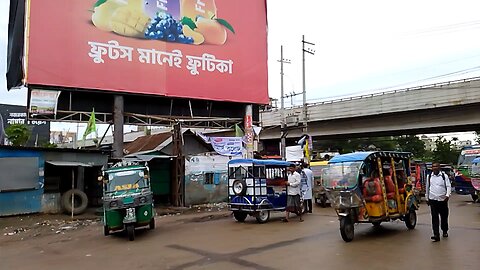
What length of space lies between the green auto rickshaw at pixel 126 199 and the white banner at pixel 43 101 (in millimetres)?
8310

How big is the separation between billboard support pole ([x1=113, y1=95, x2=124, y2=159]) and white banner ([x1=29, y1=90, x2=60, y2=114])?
2616 mm

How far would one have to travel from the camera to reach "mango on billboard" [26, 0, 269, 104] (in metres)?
18.5

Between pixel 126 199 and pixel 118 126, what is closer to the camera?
pixel 126 199

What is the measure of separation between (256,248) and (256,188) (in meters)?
4.60

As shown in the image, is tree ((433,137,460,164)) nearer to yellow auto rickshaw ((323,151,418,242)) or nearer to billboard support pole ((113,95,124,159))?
billboard support pole ((113,95,124,159))

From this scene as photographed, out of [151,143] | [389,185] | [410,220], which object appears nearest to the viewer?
[389,185]

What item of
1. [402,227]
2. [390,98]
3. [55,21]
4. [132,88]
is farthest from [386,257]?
[390,98]

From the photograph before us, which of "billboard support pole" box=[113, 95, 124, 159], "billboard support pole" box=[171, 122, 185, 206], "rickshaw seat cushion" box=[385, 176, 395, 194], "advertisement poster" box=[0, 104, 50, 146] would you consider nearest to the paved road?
"rickshaw seat cushion" box=[385, 176, 395, 194]

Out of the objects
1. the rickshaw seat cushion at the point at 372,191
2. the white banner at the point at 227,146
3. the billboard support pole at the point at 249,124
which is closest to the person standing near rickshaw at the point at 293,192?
the rickshaw seat cushion at the point at 372,191

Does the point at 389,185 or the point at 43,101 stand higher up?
the point at 43,101

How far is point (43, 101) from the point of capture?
18969 mm

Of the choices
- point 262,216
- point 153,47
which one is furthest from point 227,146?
point 262,216

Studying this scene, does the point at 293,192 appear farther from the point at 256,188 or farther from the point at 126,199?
the point at 126,199

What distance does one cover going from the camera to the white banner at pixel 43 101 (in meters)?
18.8
